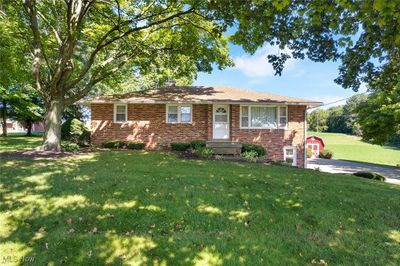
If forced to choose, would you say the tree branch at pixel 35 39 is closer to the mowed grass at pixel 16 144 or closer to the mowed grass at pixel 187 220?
the mowed grass at pixel 187 220

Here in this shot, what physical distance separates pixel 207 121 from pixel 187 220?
1259 centimetres

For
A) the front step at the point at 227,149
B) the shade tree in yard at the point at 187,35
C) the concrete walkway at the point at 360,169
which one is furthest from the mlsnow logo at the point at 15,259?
the concrete walkway at the point at 360,169

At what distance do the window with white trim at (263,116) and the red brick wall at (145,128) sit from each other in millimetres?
2373

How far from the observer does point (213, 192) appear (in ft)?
22.5

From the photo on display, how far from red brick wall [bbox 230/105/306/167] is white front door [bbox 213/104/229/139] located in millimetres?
376

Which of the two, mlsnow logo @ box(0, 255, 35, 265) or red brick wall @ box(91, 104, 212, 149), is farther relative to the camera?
red brick wall @ box(91, 104, 212, 149)

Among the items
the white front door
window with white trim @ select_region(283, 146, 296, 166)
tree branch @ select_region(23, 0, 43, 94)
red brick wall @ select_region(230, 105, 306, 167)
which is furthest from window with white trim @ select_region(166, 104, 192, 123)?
tree branch @ select_region(23, 0, 43, 94)

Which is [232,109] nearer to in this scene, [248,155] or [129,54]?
[248,155]

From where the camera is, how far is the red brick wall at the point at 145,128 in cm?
1744

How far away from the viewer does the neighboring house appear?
17.4 m

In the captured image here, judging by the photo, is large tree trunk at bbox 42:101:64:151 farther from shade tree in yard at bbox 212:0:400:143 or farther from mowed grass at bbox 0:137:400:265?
shade tree in yard at bbox 212:0:400:143

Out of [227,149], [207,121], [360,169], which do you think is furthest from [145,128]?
[360,169]

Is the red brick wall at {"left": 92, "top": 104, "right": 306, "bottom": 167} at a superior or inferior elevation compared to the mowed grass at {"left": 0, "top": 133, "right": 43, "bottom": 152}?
superior

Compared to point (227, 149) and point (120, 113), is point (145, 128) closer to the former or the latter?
point (120, 113)
